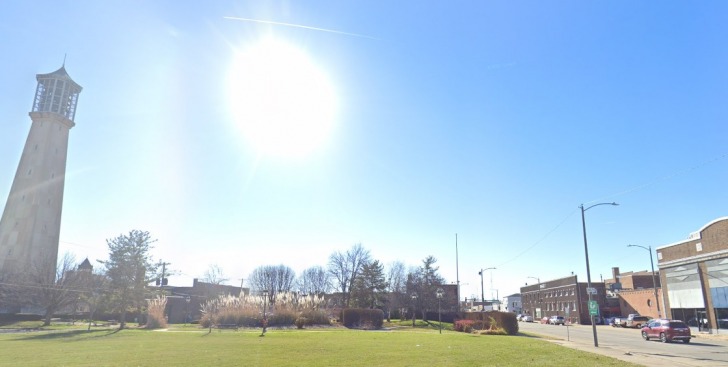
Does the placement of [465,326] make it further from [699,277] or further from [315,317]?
[699,277]

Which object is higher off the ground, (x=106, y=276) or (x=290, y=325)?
(x=106, y=276)

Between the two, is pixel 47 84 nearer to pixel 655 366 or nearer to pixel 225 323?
pixel 225 323

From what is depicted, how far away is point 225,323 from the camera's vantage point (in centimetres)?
4394

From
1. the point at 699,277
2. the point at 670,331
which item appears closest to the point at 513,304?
the point at 699,277

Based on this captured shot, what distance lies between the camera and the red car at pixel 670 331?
31.1m

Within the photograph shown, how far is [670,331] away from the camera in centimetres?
3145

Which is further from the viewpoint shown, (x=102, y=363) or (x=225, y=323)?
(x=225, y=323)

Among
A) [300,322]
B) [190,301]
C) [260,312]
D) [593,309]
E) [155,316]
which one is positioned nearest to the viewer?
[593,309]

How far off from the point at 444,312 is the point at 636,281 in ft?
136

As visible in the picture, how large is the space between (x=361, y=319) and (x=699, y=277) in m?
37.3

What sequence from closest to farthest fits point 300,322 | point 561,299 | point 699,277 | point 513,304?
1. point 300,322
2. point 699,277
3. point 561,299
4. point 513,304

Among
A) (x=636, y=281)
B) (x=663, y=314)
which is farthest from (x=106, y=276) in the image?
(x=636, y=281)

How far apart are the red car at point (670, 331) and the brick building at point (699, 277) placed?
17559 mm

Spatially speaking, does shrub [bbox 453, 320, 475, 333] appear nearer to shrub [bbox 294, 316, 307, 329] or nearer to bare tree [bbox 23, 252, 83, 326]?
shrub [bbox 294, 316, 307, 329]
